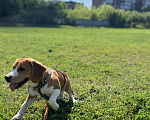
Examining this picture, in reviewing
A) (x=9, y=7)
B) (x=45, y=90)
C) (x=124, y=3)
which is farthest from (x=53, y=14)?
(x=124, y=3)

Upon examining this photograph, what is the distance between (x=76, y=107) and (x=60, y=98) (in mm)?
535

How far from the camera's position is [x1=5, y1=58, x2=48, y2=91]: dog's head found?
2.88m

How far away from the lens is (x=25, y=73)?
296cm

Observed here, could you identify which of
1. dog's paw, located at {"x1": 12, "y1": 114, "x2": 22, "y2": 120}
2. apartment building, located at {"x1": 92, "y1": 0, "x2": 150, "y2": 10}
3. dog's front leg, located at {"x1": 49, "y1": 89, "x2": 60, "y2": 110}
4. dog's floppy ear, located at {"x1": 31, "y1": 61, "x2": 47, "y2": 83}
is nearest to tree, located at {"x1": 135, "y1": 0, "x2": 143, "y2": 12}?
apartment building, located at {"x1": 92, "y1": 0, "x2": 150, "y2": 10}

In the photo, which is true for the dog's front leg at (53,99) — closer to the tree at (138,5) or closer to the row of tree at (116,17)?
the row of tree at (116,17)

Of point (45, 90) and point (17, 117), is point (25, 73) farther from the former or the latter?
point (17, 117)

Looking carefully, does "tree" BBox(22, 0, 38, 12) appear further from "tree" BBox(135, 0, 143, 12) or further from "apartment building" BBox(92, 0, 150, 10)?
"tree" BBox(135, 0, 143, 12)

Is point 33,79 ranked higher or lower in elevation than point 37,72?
lower

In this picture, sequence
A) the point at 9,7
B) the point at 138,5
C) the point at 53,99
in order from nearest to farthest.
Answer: the point at 53,99 → the point at 9,7 → the point at 138,5

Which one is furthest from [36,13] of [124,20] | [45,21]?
[124,20]

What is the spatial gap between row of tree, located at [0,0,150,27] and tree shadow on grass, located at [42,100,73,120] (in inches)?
1997

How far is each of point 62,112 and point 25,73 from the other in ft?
4.34

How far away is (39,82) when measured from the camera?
3.15 meters

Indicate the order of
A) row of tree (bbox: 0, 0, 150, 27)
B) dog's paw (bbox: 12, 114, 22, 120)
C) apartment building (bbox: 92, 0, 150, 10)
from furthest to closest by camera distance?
apartment building (bbox: 92, 0, 150, 10), row of tree (bbox: 0, 0, 150, 27), dog's paw (bbox: 12, 114, 22, 120)
